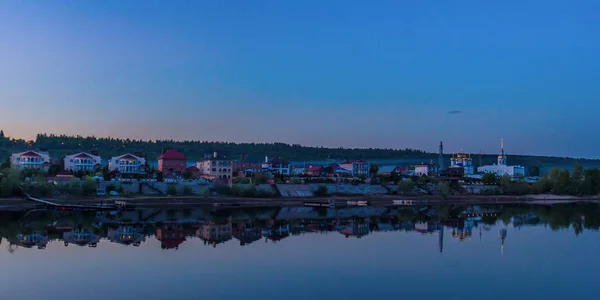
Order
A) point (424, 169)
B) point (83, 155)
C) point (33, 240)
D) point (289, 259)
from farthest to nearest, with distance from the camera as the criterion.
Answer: point (424, 169) → point (83, 155) → point (33, 240) → point (289, 259)

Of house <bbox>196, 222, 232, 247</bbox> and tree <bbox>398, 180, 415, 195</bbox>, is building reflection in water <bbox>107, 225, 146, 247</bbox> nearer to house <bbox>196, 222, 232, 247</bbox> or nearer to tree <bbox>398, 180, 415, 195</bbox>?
house <bbox>196, 222, 232, 247</bbox>

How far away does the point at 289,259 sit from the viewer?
17703mm

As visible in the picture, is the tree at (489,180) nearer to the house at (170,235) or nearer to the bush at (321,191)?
the bush at (321,191)

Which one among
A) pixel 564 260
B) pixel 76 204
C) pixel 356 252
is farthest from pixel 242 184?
pixel 564 260

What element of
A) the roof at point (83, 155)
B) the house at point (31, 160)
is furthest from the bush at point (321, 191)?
the house at point (31, 160)

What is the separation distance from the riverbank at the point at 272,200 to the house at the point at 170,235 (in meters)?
12.3

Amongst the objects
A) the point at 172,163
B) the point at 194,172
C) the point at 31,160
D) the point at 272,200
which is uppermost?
the point at 31,160

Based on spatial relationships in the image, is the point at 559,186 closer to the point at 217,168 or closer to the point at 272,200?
the point at 272,200

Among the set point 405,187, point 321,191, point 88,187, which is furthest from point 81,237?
point 405,187

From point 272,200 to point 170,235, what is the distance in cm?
2189

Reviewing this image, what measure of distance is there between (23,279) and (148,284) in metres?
3.30

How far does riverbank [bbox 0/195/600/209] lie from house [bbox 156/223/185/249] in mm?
12306

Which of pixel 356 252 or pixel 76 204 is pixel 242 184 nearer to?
pixel 76 204

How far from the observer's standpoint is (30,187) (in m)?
37.9
